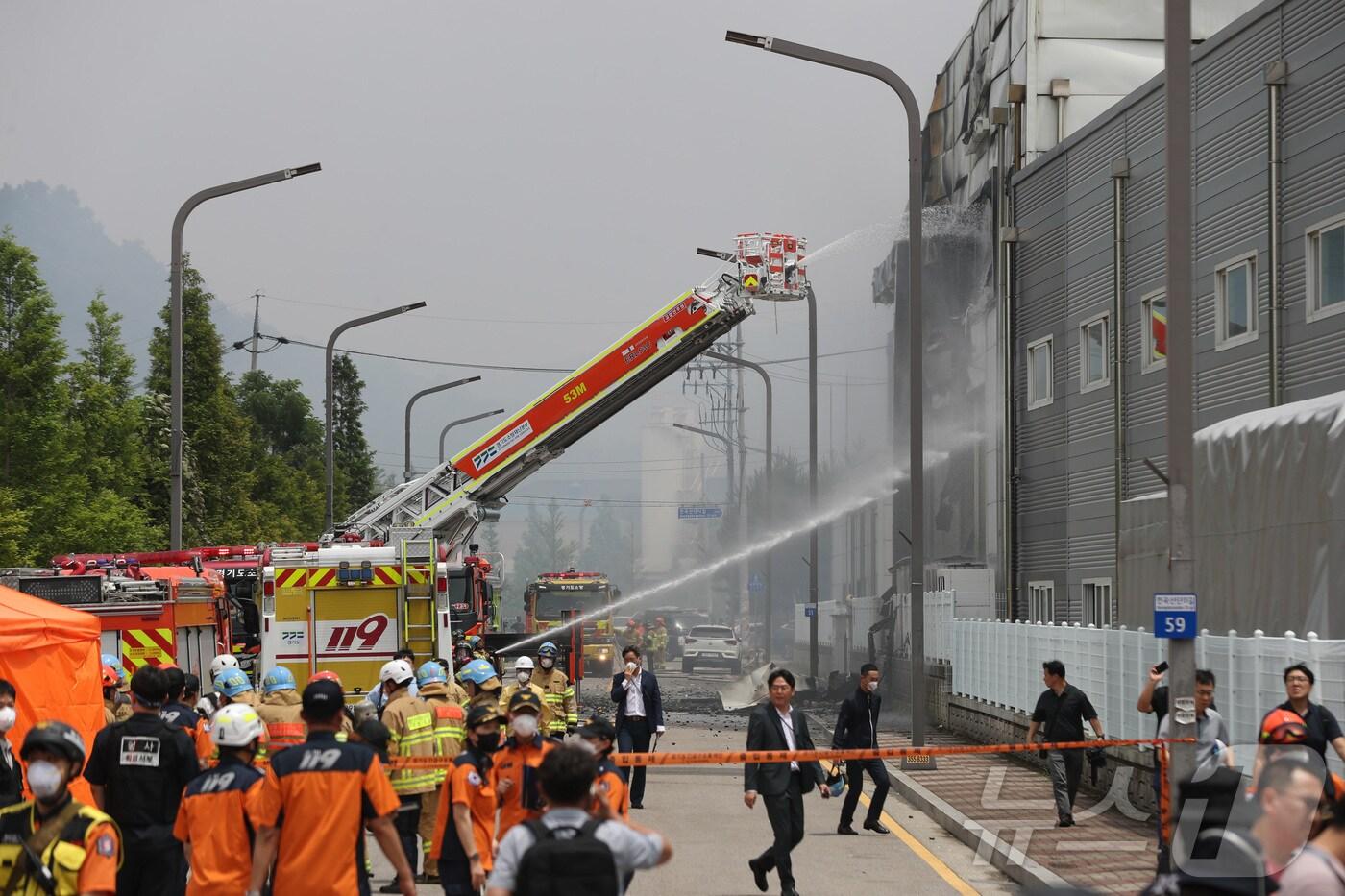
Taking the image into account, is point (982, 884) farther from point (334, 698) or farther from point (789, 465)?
point (789, 465)

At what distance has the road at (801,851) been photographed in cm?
1300

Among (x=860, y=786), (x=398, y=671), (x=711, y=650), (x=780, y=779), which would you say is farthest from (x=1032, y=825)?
(x=711, y=650)

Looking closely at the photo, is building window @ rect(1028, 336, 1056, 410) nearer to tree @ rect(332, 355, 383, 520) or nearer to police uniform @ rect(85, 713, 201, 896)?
police uniform @ rect(85, 713, 201, 896)

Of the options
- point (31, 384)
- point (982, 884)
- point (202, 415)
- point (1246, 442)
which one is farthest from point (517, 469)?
point (202, 415)

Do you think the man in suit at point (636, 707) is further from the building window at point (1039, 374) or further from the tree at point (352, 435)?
the tree at point (352, 435)

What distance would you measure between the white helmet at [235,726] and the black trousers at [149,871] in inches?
43.9

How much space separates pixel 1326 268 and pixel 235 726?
17972 millimetres

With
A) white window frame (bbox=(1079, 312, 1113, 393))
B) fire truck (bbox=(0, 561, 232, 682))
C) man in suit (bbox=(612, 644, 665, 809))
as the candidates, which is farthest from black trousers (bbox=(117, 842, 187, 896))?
white window frame (bbox=(1079, 312, 1113, 393))

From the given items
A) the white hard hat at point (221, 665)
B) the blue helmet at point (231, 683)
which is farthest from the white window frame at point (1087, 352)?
the blue helmet at point (231, 683)

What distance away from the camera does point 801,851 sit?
595 inches

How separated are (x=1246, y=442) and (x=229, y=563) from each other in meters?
15.3

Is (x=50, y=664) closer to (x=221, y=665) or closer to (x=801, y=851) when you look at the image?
(x=221, y=665)

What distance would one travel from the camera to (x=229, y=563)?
2603cm

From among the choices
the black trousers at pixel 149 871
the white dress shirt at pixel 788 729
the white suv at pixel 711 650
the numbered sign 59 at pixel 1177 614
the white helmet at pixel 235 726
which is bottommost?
the white suv at pixel 711 650
